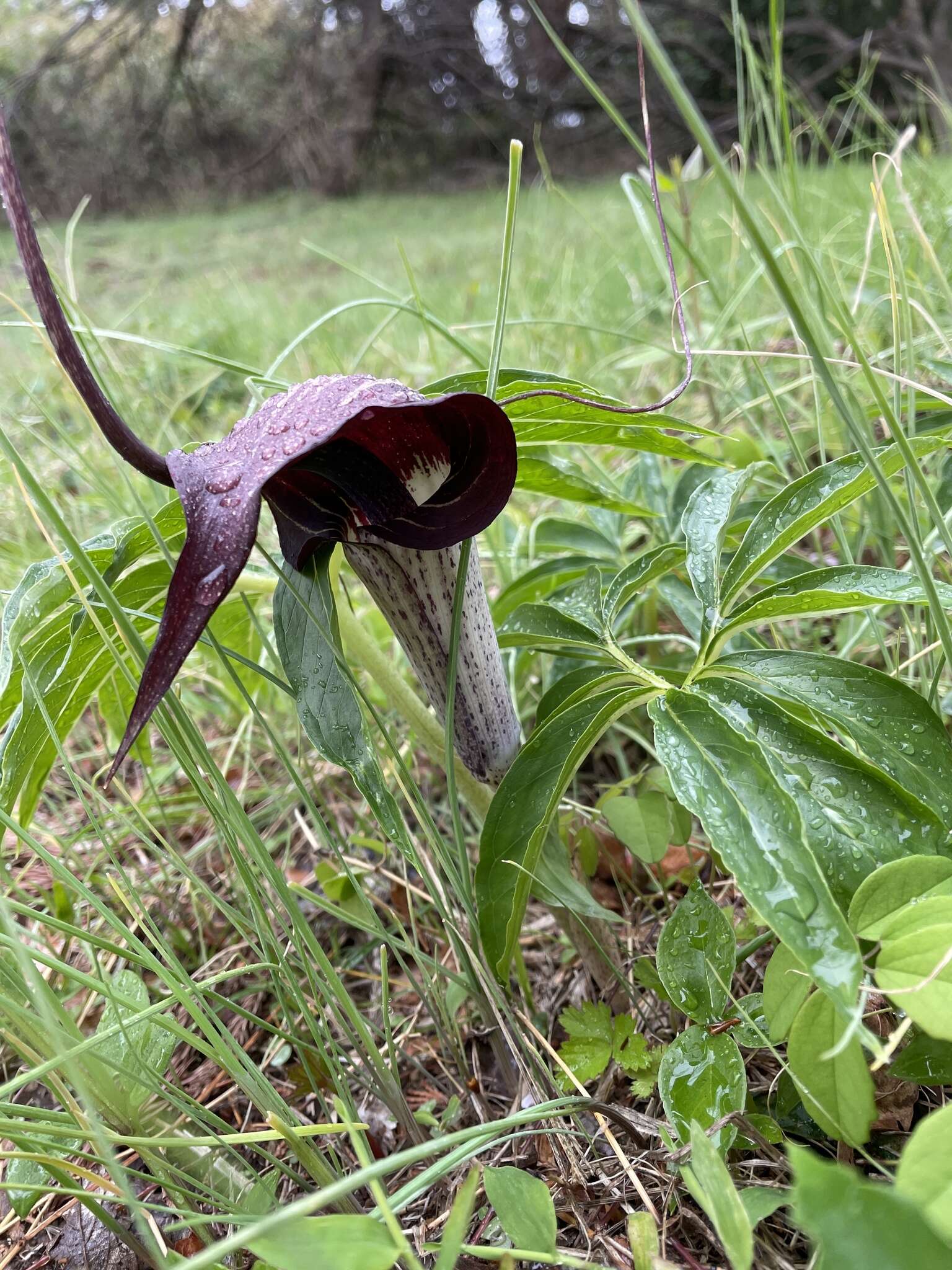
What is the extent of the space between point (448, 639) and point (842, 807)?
0.29m

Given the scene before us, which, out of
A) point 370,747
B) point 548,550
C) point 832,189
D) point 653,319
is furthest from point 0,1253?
point 832,189

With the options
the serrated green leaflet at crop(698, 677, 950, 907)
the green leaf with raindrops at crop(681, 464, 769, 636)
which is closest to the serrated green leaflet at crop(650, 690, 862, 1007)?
the serrated green leaflet at crop(698, 677, 950, 907)

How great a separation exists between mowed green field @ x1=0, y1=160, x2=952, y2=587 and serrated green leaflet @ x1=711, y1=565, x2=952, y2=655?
205 mm

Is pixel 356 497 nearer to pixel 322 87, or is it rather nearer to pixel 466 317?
pixel 466 317

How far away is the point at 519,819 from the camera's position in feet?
1.97

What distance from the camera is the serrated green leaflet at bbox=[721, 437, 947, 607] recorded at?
583 mm

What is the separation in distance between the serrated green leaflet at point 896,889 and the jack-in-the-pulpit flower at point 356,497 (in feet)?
0.98

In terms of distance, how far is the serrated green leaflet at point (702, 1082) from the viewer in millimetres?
528

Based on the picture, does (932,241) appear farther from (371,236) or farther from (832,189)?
(371,236)

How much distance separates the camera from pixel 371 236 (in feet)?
22.6

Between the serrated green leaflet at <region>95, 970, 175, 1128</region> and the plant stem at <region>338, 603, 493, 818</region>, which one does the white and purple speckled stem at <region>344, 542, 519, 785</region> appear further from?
the serrated green leaflet at <region>95, 970, 175, 1128</region>

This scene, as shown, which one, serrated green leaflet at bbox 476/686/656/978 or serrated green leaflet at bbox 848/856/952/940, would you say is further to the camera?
serrated green leaflet at bbox 476/686/656/978

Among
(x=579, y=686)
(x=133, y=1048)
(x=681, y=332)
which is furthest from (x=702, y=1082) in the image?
(x=681, y=332)

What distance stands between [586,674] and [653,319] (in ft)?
6.86
